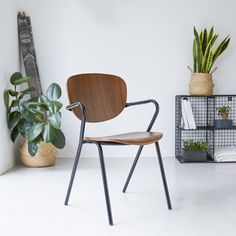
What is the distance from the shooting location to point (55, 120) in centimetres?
362

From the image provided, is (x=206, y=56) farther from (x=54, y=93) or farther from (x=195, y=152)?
(x=54, y=93)

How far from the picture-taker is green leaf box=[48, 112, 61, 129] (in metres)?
3.60

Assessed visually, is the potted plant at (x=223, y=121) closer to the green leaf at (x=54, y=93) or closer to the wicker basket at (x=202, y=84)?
the wicker basket at (x=202, y=84)

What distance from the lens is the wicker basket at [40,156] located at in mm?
3918

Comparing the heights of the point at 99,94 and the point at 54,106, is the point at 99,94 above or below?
above

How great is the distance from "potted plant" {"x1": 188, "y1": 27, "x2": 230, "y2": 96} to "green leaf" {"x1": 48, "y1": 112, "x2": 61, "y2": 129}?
1.47m

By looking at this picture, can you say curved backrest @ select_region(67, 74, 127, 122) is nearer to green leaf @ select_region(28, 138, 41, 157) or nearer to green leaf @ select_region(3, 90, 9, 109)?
green leaf @ select_region(28, 138, 41, 157)

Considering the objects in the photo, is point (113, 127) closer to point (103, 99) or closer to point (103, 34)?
point (103, 34)

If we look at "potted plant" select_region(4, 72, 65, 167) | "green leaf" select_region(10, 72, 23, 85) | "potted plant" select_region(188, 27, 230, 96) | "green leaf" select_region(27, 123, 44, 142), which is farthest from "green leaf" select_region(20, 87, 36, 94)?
"potted plant" select_region(188, 27, 230, 96)

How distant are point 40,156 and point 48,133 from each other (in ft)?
1.24

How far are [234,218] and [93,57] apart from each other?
2573 mm

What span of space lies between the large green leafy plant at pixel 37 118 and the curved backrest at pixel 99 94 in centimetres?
88

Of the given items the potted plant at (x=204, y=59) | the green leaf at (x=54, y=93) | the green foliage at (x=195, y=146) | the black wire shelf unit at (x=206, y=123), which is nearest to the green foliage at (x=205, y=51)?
the potted plant at (x=204, y=59)

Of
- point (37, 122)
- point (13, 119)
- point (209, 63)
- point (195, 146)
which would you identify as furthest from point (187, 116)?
point (13, 119)
